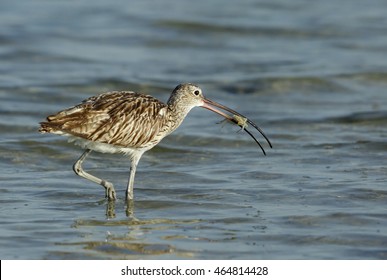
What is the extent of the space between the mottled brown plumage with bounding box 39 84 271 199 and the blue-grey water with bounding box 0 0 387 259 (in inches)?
23.9

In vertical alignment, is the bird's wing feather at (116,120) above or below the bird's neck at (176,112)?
below

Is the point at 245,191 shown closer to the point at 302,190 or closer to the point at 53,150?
the point at 302,190

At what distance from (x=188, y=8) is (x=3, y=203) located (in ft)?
49.9

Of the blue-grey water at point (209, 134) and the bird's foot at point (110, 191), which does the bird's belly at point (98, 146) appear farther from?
the blue-grey water at point (209, 134)

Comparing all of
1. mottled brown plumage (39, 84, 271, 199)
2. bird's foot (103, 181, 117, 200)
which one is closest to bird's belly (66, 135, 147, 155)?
mottled brown plumage (39, 84, 271, 199)

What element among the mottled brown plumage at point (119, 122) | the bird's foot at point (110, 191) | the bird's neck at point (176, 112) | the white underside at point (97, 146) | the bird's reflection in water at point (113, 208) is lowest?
the bird's reflection in water at point (113, 208)

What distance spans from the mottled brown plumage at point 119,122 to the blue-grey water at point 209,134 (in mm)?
607

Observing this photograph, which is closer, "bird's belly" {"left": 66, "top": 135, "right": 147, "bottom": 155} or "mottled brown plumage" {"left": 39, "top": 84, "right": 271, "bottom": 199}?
"mottled brown plumage" {"left": 39, "top": 84, "right": 271, "bottom": 199}

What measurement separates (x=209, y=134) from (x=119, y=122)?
3910 mm

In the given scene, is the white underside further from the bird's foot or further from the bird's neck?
the bird's neck

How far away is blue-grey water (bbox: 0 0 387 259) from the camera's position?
998 cm

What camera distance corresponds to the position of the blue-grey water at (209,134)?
998 centimetres

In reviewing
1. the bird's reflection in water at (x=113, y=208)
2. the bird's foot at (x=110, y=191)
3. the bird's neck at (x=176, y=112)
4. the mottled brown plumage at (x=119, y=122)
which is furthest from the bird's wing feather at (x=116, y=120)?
the bird's reflection in water at (x=113, y=208)
